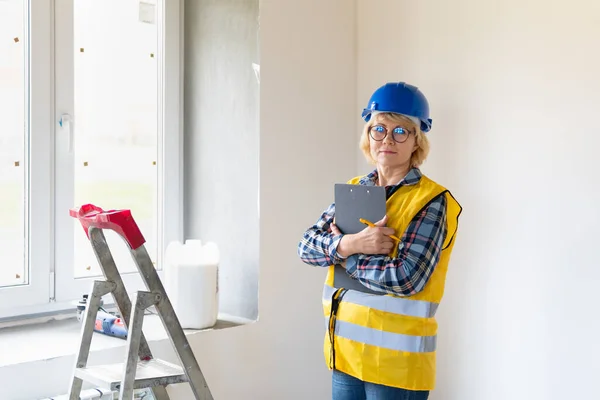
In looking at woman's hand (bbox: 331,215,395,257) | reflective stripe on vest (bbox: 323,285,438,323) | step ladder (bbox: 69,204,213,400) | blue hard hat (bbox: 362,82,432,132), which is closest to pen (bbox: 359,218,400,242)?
woman's hand (bbox: 331,215,395,257)

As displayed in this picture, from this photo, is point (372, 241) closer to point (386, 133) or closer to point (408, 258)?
point (408, 258)

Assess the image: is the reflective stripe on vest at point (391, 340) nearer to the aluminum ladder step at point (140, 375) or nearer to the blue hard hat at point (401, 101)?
the aluminum ladder step at point (140, 375)

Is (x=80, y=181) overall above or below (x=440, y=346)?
above

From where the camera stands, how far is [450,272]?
2350mm

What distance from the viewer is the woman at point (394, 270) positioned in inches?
66.9

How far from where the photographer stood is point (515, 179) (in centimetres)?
215

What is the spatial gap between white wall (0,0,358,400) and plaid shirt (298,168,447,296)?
2.06 ft

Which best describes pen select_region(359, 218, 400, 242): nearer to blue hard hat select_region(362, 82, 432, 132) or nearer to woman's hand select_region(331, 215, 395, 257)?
woman's hand select_region(331, 215, 395, 257)

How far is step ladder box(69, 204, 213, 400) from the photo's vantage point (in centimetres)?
158

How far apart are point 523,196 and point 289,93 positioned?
33.9 inches

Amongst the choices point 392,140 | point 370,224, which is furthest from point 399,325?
point 392,140

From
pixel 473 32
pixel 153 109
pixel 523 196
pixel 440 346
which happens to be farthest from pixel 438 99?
pixel 153 109

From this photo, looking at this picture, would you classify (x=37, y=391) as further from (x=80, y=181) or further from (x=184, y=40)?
(x=184, y=40)

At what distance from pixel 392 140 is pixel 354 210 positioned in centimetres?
21
